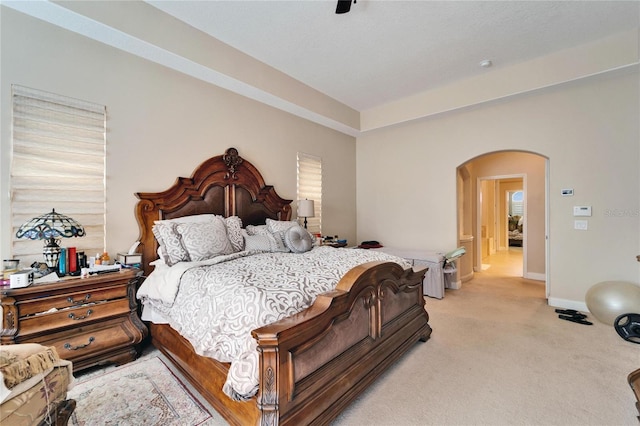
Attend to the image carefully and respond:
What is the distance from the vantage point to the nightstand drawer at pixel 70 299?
196 cm

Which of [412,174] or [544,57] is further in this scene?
[412,174]

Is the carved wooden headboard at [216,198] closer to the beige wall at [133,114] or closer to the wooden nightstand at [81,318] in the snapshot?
the beige wall at [133,114]

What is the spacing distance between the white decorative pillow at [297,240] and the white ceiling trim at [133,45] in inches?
77.8

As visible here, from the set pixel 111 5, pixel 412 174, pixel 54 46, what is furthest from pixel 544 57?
pixel 54 46

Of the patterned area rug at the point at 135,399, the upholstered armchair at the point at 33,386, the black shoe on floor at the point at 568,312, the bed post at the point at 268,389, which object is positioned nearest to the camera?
the upholstered armchair at the point at 33,386

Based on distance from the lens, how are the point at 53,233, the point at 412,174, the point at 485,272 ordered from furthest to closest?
the point at 485,272
the point at 412,174
the point at 53,233

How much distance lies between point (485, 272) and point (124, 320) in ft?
21.3

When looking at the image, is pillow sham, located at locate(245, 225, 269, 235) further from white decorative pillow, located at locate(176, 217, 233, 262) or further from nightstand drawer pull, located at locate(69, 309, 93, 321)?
nightstand drawer pull, located at locate(69, 309, 93, 321)

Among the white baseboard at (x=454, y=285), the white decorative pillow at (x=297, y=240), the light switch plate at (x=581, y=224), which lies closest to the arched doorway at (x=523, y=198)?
the white baseboard at (x=454, y=285)

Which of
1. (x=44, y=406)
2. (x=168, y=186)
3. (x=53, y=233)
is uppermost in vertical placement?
(x=168, y=186)

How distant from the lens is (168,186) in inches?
122

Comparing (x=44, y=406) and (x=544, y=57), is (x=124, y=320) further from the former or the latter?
(x=544, y=57)

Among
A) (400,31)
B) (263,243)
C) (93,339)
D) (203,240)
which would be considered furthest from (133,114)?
(400,31)

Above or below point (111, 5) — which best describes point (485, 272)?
below
